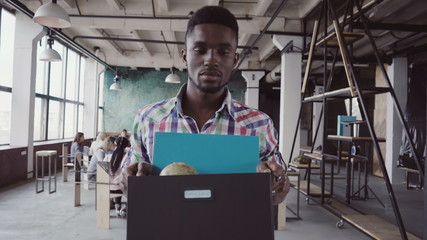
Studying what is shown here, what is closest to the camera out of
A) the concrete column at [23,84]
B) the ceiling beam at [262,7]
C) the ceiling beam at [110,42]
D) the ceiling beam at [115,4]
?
the ceiling beam at [262,7]

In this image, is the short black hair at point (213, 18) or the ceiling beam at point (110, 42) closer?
→ the short black hair at point (213, 18)

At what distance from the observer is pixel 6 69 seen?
6.83 meters

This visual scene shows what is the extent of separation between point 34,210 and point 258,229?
4.68 metres

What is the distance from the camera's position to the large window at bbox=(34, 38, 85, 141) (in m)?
8.50

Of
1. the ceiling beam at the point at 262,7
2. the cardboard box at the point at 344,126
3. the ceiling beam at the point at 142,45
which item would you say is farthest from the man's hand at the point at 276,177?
the ceiling beam at the point at 142,45

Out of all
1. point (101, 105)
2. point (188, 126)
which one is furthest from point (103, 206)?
point (101, 105)

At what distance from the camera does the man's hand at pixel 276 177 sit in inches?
31.8

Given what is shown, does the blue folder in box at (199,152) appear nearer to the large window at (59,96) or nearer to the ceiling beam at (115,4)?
the ceiling beam at (115,4)

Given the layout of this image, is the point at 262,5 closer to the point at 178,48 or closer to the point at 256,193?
the point at 178,48

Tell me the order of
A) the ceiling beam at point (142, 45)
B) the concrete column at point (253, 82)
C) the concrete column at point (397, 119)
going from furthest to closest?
the concrete column at point (253, 82)
the ceiling beam at point (142, 45)
the concrete column at point (397, 119)

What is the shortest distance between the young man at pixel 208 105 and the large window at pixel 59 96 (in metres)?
7.05

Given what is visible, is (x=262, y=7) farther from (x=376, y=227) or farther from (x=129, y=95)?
(x=129, y=95)

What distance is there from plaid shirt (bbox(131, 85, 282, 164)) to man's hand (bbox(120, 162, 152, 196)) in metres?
0.22

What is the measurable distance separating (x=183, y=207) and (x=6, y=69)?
24.9 feet
